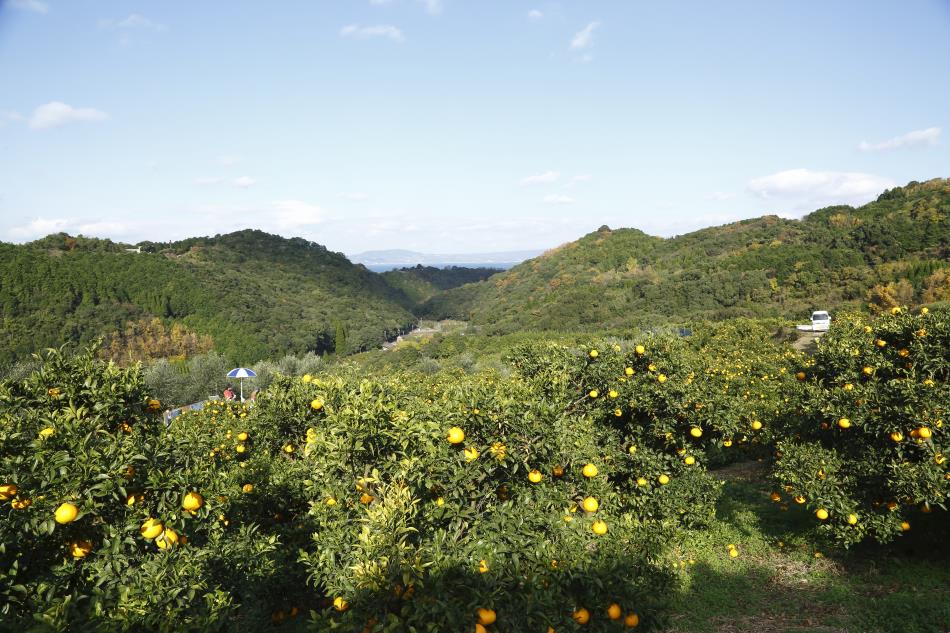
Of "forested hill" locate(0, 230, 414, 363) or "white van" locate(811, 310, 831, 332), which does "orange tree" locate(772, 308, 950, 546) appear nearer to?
"white van" locate(811, 310, 831, 332)

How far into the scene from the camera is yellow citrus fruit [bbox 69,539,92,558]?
10.5 ft

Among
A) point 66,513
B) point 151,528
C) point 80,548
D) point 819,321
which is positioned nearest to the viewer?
point 66,513

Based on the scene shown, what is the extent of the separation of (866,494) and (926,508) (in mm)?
845

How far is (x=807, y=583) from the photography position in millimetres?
7652

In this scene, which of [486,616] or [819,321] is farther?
[819,321]

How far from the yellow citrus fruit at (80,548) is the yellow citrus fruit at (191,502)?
58 cm

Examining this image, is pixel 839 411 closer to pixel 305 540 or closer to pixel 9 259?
pixel 305 540

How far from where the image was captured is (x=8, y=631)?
243 centimetres

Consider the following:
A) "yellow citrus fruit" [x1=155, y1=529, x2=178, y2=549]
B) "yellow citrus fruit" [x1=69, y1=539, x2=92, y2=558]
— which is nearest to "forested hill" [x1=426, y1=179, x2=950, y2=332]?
"yellow citrus fruit" [x1=155, y1=529, x2=178, y2=549]

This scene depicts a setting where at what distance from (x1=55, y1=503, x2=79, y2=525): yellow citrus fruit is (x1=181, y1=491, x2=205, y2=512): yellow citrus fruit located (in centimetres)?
69

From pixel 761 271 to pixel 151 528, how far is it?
74672 mm

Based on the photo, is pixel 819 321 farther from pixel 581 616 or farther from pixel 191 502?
pixel 191 502

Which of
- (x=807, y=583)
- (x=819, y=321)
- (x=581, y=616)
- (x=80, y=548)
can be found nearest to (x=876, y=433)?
(x=807, y=583)

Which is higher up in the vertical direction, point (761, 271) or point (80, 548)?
point (761, 271)
